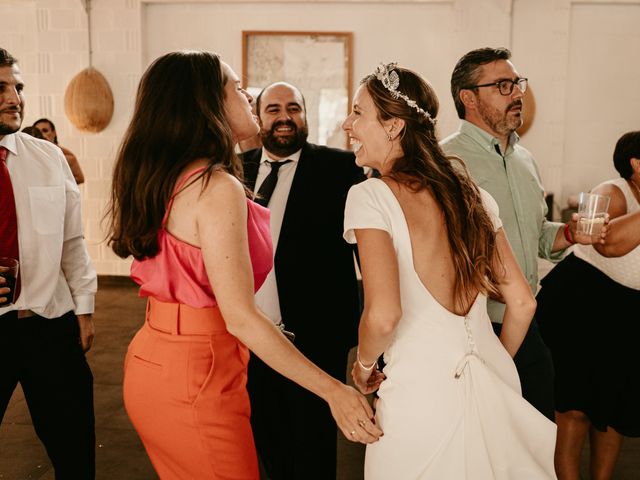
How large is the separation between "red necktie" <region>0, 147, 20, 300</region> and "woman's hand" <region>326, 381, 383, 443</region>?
4.34ft

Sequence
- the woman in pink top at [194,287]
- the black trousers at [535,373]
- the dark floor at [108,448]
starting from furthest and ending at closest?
1. the dark floor at [108,448]
2. the black trousers at [535,373]
3. the woman in pink top at [194,287]

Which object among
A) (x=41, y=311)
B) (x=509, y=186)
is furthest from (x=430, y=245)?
(x=41, y=311)

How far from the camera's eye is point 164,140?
5.01 ft

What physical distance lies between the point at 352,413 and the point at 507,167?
53.1 inches

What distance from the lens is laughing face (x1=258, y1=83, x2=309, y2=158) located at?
9.82 ft

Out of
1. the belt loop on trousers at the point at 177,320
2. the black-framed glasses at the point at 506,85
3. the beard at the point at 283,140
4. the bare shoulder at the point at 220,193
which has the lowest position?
the belt loop on trousers at the point at 177,320

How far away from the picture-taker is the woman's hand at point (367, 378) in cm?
166

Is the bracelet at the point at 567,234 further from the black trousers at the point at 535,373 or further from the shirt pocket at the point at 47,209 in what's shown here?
the shirt pocket at the point at 47,209

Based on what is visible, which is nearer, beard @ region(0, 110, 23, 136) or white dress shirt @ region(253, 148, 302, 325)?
beard @ region(0, 110, 23, 136)

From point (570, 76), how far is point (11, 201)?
6.08m

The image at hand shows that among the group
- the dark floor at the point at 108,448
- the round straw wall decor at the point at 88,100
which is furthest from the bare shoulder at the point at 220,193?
the round straw wall decor at the point at 88,100

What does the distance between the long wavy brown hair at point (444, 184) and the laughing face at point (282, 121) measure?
1248mm

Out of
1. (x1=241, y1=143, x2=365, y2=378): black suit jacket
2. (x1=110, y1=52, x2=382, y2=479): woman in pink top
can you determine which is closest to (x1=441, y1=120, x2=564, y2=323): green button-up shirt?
(x1=241, y1=143, x2=365, y2=378): black suit jacket

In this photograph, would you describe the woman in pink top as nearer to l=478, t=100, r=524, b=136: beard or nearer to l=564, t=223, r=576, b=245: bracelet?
l=478, t=100, r=524, b=136: beard
